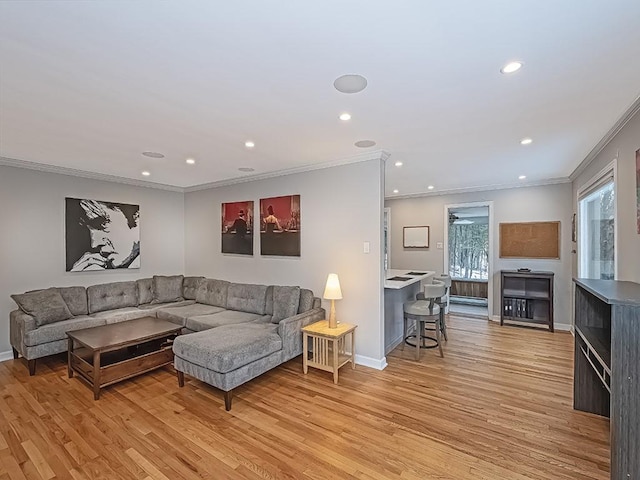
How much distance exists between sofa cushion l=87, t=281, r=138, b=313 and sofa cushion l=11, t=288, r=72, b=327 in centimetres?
42

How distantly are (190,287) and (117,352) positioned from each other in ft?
5.66

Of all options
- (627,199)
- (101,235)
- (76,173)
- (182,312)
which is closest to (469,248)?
(627,199)

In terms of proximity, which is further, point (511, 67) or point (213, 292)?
point (213, 292)

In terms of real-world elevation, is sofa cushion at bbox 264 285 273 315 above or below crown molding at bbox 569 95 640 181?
below

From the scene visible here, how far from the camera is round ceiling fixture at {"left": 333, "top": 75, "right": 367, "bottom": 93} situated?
1981 mm

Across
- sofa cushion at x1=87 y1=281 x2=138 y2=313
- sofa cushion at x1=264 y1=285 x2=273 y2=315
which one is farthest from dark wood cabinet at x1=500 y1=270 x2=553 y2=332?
sofa cushion at x1=87 y1=281 x2=138 y2=313

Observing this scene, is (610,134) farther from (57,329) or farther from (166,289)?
(57,329)

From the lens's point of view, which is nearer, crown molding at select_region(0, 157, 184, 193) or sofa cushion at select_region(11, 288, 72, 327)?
sofa cushion at select_region(11, 288, 72, 327)

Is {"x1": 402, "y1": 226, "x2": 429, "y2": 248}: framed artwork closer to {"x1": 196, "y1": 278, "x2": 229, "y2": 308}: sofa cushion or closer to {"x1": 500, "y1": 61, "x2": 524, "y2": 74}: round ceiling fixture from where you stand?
{"x1": 196, "y1": 278, "x2": 229, "y2": 308}: sofa cushion

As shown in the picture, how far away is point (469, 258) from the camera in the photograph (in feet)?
27.0

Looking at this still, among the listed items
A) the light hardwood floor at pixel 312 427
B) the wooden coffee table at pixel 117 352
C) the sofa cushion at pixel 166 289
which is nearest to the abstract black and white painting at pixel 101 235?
the sofa cushion at pixel 166 289

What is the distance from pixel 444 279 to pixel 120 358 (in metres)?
4.34

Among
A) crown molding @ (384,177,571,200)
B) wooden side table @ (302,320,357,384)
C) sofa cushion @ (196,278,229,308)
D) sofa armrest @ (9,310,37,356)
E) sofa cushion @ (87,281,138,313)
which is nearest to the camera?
wooden side table @ (302,320,357,384)

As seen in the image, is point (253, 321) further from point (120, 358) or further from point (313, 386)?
point (120, 358)
